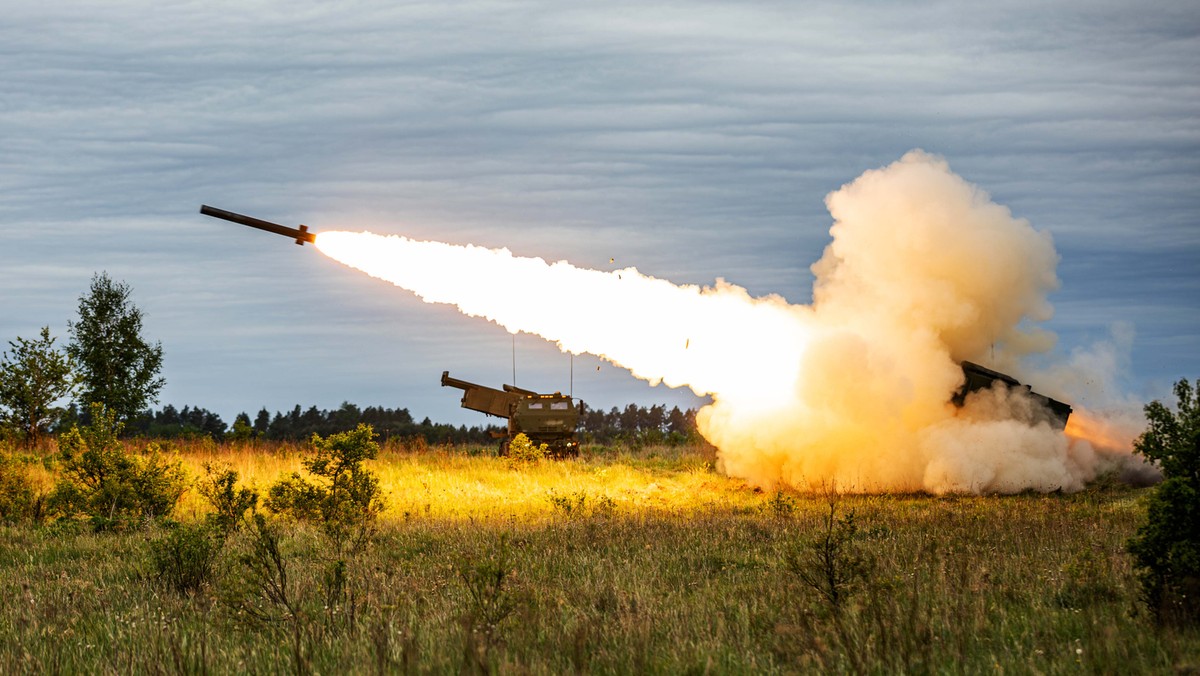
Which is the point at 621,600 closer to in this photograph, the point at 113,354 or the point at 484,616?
the point at 484,616

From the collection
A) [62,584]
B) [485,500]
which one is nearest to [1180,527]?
[62,584]

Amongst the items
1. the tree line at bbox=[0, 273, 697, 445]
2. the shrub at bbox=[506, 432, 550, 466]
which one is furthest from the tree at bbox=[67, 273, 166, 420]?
the shrub at bbox=[506, 432, 550, 466]

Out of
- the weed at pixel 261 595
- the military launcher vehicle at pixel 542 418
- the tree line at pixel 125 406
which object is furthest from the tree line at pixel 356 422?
the weed at pixel 261 595

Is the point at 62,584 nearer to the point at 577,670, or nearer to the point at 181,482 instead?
the point at 577,670

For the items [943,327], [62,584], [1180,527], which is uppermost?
[943,327]

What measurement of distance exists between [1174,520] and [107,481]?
1973 cm

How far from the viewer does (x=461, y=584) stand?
1355cm

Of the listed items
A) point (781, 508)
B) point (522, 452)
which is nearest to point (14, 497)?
point (781, 508)

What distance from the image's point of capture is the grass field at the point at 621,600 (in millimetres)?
9336

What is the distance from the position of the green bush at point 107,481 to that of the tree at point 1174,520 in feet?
58.7

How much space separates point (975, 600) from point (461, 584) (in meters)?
5.88

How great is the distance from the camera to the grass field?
9336mm

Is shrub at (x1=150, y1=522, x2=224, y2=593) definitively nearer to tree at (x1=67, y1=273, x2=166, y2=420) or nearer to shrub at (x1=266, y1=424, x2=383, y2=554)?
shrub at (x1=266, y1=424, x2=383, y2=554)

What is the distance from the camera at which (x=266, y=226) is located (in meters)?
25.8
